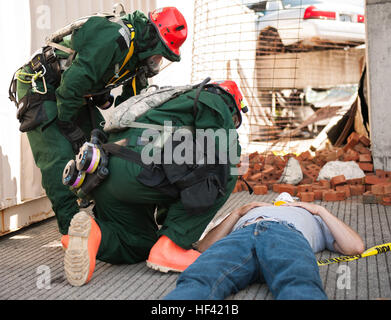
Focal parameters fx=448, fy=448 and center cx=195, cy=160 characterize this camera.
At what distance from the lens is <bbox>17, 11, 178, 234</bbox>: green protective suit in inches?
104

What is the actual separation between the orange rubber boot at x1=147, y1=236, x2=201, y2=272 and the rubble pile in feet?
4.62

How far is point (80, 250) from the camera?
6.99 ft

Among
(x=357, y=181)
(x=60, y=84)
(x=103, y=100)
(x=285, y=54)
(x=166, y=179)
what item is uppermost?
(x=285, y=54)

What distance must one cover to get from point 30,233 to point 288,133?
494 centimetres

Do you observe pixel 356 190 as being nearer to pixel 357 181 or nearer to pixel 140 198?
pixel 357 181

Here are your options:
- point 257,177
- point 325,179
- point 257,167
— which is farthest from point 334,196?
point 257,167

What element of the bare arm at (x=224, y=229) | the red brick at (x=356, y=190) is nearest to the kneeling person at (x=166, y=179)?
the bare arm at (x=224, y=229)

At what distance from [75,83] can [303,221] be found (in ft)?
4.96

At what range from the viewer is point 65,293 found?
216 cm

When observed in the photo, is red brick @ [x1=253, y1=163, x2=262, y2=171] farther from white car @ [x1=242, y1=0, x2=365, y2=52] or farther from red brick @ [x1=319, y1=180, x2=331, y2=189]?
white car @ [x1=242, y1=0, x2=365, y2=52]

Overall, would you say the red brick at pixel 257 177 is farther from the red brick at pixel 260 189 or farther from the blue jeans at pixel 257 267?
the blue jeans at pixel 257 267

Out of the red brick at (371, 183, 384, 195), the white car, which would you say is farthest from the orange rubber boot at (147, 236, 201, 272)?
the white car

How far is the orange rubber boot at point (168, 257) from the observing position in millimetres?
2361
